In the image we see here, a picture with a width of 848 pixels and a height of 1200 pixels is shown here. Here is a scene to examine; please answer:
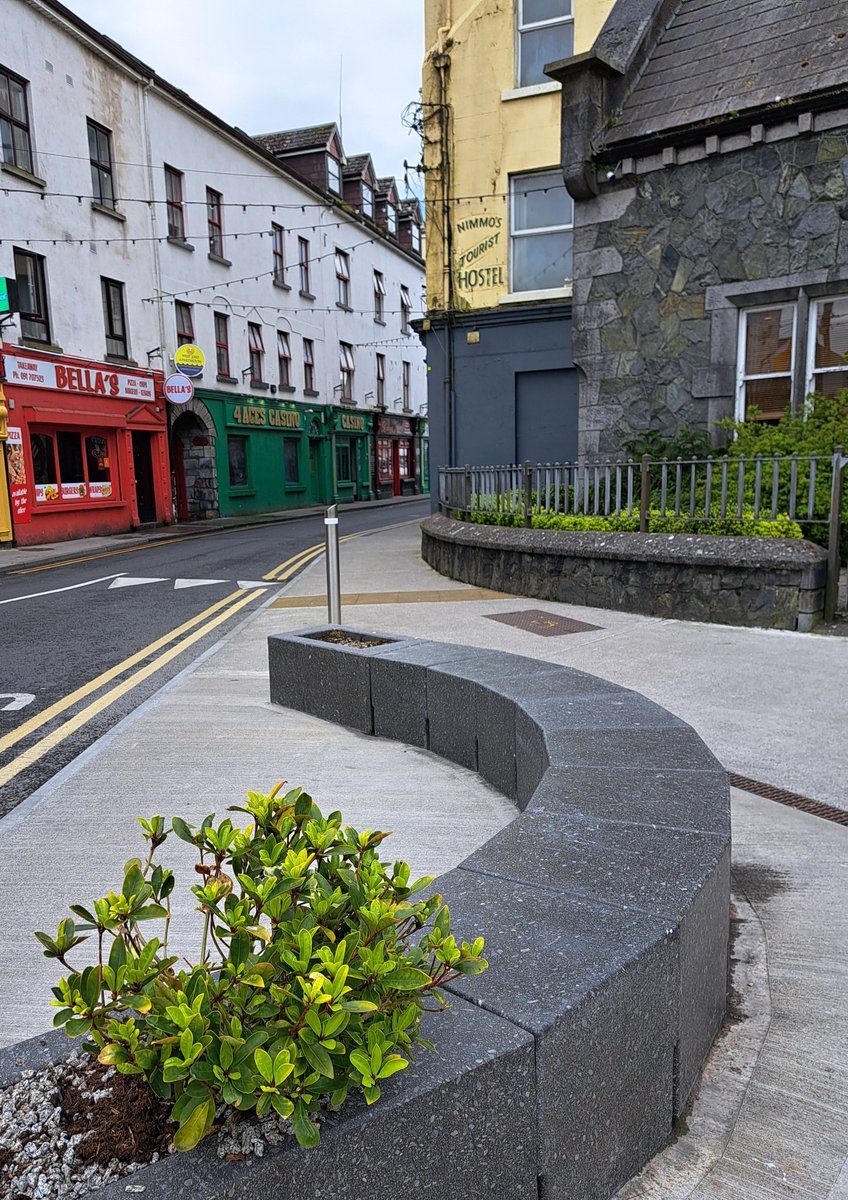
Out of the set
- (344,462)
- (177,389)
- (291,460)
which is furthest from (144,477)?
(344,462)

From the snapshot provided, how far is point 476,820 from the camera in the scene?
13.6 ft

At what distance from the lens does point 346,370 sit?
38188mm

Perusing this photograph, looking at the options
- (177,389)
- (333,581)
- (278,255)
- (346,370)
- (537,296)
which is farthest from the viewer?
(346,370)

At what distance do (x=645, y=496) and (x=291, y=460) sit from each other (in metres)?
25.8

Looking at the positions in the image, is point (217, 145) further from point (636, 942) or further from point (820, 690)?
point (636, 942)

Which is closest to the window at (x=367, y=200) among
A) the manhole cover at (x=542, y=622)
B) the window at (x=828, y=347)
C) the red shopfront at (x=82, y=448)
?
the red shopfront at (x=82, y=448)

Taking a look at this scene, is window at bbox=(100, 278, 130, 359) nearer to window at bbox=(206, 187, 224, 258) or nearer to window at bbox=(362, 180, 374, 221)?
window at bbox=(206, 187, 224, 258)

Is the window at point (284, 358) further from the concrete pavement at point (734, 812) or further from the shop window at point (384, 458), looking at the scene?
the concrete pavement at point (734, 812)

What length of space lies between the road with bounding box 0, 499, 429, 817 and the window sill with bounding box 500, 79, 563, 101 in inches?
360

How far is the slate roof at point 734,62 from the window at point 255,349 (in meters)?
19.5

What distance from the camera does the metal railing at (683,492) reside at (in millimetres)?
8492

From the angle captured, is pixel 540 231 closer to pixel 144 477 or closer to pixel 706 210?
pixel 706 210

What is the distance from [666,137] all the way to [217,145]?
19860 millimetres

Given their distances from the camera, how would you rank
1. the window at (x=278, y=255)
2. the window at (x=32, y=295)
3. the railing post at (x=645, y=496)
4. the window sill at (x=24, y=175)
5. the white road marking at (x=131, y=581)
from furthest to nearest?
the window at (x=278, y=255) → the window at (x=32, y=295) → the window sill at (x=24, y=175) → the white road marking at (x=131, y=581) → the railing post at (x=645, y=496)
